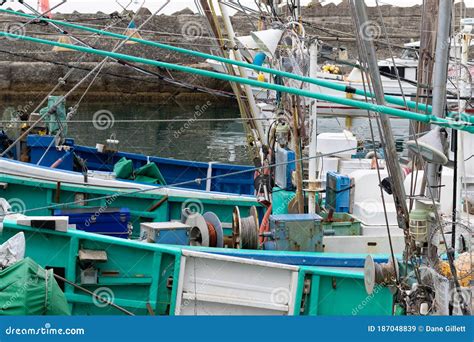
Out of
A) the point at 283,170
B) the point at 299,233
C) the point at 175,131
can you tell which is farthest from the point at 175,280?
the point at 175,131

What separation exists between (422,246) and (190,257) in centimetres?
264

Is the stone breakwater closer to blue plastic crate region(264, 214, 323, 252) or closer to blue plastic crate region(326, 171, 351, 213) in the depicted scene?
blue plastic crate region(326, 171, 351, 213)

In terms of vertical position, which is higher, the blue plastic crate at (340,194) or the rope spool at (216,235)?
the blue plastic crate at (340,194)

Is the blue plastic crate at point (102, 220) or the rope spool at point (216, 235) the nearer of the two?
the rope spool at point (216, 235)

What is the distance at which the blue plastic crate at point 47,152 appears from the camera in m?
13.0

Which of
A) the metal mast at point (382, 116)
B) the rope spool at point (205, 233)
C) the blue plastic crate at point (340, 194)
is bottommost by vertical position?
the rope spool at point (205, 233)

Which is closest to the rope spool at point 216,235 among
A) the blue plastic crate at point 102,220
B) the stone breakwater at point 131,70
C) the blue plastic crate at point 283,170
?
the blue plastic crate at point 102,220

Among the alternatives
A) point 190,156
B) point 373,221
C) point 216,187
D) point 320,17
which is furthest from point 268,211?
point 320,17

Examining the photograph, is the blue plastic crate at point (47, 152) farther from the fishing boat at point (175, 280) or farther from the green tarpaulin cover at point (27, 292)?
the green tarpaulin cover at point (27, 292)

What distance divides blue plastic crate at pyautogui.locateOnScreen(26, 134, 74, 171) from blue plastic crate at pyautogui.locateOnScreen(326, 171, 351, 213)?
465 cm

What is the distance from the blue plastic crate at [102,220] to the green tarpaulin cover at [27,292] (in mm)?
2860

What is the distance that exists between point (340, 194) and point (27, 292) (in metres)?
4.54

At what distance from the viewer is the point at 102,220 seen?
32.6 feet

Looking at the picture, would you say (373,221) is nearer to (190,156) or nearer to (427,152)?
(427,152)
